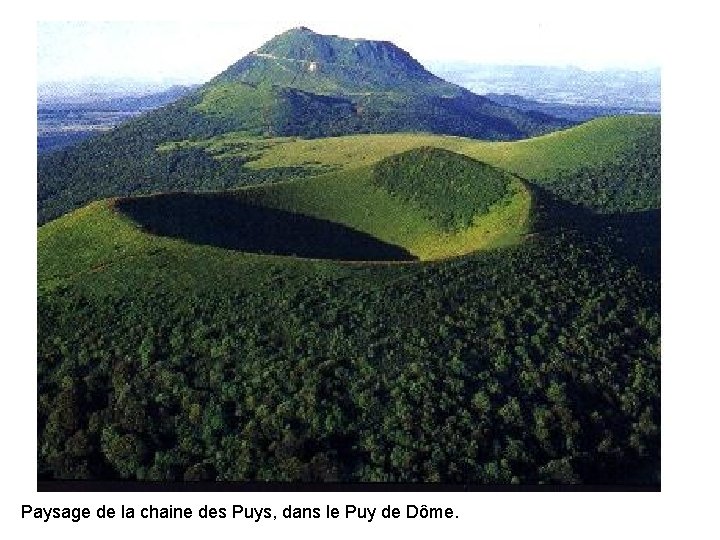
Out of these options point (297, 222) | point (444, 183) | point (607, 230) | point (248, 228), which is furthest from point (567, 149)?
point (248, 228)

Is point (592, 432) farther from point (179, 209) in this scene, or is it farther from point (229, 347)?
point (179, 209)

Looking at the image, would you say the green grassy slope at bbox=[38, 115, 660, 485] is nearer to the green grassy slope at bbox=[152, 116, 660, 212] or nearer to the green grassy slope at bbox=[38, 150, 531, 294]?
the green grassy slope at bbox=[38, 150, 531, 294]

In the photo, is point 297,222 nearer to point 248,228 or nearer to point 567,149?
point 248,228

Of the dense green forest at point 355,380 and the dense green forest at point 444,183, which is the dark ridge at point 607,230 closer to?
the dense green forest at point 444,183

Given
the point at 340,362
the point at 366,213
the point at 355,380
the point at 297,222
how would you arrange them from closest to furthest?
1. the point at 355,380
2. the point at 340,362
3. the point at 297,222
4. the point at 366,213

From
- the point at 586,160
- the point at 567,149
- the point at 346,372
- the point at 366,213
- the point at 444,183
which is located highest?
the point at 567,149

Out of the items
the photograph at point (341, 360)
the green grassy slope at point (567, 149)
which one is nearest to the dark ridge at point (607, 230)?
the photograph at point (341, 360)

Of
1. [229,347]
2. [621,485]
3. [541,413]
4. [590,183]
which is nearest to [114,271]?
[229,347]

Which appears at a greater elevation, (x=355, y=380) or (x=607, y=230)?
(x=607, y=230)
